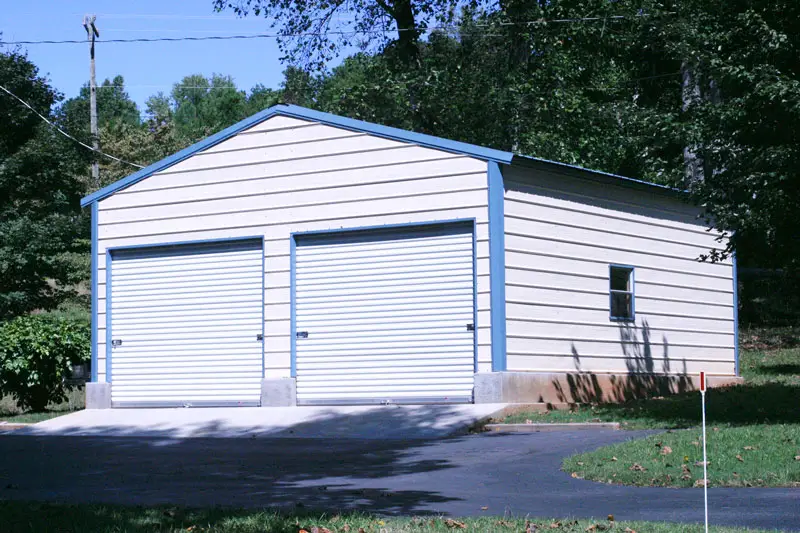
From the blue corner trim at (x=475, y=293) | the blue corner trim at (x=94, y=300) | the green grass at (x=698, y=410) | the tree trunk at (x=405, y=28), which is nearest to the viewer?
the green grass at (x=698, y=410)

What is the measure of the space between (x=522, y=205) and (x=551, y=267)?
49.6 inches

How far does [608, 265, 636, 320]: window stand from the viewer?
20797 mm

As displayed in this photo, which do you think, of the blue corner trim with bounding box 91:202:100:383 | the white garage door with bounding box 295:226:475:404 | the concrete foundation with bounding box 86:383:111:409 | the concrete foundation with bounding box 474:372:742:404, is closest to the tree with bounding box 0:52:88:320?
the blue corner trim with bounding box 91:202:100:383

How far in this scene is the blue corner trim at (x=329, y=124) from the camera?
1845 centimetres

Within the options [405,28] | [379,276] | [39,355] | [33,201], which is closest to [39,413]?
[39,355]

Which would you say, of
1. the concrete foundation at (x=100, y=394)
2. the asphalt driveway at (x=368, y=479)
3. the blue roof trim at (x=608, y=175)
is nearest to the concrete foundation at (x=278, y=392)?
the asphalt driveway at (x=368, y=479)

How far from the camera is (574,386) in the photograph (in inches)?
769

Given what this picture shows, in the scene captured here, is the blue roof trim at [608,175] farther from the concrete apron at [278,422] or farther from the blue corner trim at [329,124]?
the concrete apron at [278,422]

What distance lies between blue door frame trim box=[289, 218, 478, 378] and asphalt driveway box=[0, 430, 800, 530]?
299cm

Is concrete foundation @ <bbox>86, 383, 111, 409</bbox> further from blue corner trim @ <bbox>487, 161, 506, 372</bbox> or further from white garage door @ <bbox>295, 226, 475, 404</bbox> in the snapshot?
blue corner trim @ <bbox>487, 161, 506, 372</bbox>

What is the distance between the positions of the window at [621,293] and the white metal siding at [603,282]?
6.0 inches

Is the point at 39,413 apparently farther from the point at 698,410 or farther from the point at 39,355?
the point at 698,410

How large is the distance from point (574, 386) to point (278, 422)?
16.7ft

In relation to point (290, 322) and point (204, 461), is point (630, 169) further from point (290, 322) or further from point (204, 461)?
point (204, 461)
